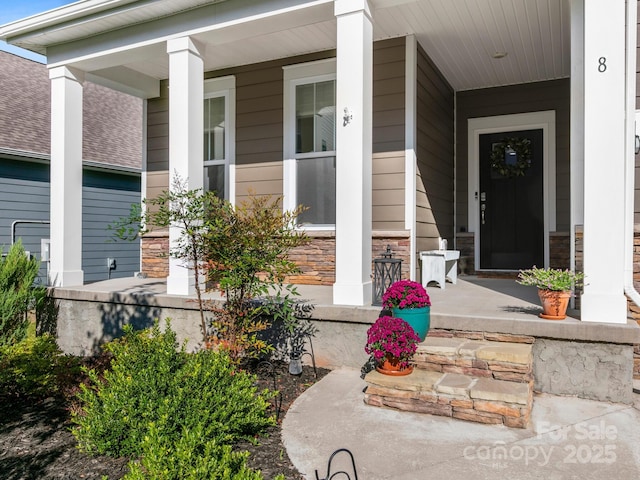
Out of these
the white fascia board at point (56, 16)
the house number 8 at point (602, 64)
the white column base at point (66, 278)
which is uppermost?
the white fascia board at point (56, 16)

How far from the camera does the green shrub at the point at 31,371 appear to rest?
353 cm

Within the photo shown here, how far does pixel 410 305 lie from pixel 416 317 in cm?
9

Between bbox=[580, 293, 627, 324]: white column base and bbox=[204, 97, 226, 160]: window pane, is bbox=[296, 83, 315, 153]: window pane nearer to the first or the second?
bbox=[204, 97, 226, 160]: window pane

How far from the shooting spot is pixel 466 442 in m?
2.55

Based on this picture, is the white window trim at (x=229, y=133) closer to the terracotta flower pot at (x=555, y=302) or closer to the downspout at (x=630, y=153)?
the terracotta flower pot at (x=555, y=302)

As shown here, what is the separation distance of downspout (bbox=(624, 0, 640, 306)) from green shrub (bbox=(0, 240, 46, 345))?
5.15 m

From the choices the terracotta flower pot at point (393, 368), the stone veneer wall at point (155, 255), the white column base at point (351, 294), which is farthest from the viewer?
the stone veneer wall at point (155, 255)

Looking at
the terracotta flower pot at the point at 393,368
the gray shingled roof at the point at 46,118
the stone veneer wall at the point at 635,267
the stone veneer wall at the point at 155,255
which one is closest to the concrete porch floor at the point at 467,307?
the stone veneer wall at the point at 635,267

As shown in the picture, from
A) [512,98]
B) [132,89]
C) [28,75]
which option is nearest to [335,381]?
[512,98]

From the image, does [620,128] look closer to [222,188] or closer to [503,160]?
[503,160]

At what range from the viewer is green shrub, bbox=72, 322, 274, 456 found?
7.89 ft

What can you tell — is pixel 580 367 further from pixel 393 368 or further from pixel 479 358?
pixel 393 368

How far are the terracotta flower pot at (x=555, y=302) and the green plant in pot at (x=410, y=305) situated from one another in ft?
2.59

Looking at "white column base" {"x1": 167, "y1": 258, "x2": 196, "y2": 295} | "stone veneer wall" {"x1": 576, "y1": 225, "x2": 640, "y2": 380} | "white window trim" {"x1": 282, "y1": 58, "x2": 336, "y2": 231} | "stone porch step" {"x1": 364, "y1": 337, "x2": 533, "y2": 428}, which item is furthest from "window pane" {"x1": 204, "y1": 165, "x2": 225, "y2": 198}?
"stone veneer wall" {"x1": 576, "y1": 225, "x2": 640, "y2": 380}
